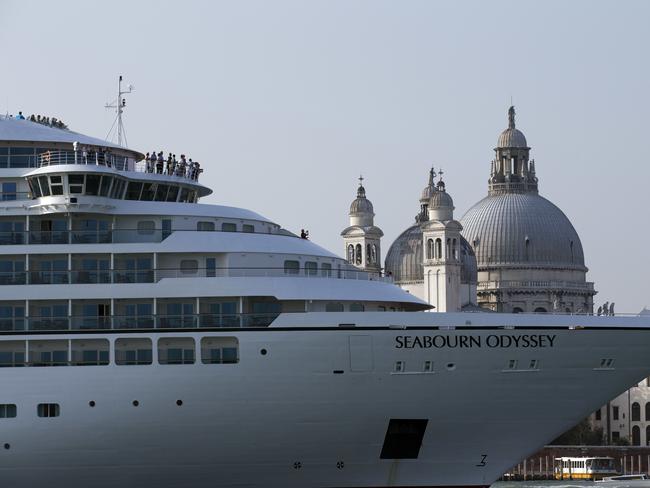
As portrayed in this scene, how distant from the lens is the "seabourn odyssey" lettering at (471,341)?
3834 centimetres

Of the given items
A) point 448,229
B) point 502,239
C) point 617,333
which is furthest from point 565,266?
point 617,333

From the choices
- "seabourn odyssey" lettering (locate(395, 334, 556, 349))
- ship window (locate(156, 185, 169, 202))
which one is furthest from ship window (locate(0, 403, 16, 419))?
"seabourn odyssey" lettering (locate(395, 334, 556, 349))

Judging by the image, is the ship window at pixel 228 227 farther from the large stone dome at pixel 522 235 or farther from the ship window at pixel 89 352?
the large stone dome at pixel 522 235

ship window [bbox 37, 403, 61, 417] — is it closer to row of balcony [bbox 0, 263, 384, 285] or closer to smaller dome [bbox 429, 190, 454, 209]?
row of balcony [bbox 0, 263, 384, 285]

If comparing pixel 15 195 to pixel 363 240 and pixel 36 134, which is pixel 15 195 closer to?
pixel 36 134

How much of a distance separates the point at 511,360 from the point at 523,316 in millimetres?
1015

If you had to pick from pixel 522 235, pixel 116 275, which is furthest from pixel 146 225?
pixel 522 235

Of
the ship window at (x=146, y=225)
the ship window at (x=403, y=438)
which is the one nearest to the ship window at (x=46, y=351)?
the ship window at (x=146, y=225)

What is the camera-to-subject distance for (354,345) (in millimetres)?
38156

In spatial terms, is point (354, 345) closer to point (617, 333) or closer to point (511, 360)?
point (511, 360)

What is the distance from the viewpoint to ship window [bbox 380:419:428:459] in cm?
3859

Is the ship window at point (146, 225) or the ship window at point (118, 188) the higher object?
the ship window at point (118, 188)

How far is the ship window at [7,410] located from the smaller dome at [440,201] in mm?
114214

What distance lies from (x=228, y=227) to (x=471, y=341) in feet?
20.1
